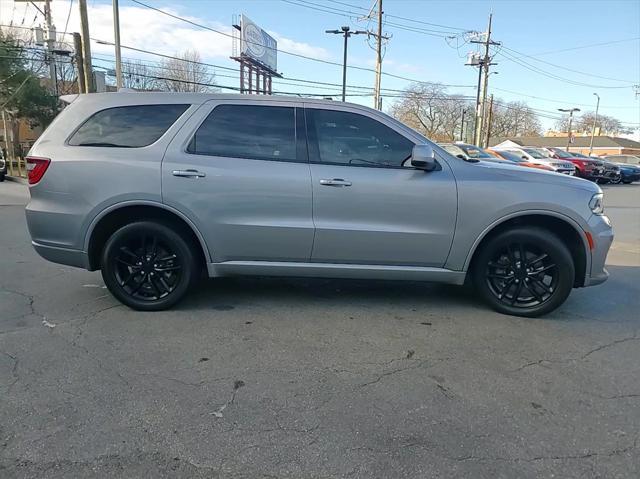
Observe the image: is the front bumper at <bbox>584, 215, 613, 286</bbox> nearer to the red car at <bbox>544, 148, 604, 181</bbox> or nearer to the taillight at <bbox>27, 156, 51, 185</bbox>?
the taillight at <bbox>27, 156, 51, 185</bbox>

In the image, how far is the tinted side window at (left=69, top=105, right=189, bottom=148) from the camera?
4.12 meters

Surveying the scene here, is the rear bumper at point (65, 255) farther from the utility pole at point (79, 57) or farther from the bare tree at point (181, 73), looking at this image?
the bare tree at point (181, 73)

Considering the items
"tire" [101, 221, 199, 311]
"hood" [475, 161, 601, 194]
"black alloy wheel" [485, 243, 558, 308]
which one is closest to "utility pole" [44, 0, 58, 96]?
"tire" [101, 221, 199, 311]

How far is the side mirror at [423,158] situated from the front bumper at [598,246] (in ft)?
4.93

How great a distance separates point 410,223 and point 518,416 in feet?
5.96

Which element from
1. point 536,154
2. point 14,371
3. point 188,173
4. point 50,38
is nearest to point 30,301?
point 14,371

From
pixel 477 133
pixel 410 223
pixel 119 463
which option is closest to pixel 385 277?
pixel 410 223

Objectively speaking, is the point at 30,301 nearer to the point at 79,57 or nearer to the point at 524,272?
the point at 524,272

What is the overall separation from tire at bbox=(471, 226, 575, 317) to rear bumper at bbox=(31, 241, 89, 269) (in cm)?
355

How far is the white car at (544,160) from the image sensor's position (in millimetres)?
20272

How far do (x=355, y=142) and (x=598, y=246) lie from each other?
2317 mm

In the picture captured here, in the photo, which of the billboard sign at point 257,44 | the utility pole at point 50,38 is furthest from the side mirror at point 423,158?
the billboard sign at point 257,44

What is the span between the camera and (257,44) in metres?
40.5

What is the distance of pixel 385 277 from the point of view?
419cm
